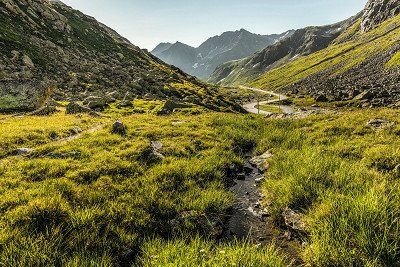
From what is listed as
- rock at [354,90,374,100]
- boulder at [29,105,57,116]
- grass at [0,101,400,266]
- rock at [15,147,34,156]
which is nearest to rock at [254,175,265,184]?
grass at [0,101,400,266]

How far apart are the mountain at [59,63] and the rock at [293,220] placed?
30.2 meters

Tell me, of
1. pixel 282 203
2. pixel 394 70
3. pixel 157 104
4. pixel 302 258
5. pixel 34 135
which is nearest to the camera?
pixel 302 258

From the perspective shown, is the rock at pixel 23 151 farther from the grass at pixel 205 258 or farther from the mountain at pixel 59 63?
the mountain at pixel 59 63

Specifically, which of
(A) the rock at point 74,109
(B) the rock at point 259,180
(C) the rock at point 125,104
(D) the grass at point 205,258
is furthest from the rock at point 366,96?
(D) the grass at point 205,258

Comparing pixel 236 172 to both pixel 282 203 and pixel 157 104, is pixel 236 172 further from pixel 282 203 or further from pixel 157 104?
pixel 157 104

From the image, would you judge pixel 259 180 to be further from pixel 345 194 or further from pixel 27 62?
pixel 27 62

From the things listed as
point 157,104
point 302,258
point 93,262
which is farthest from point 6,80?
point 302,258

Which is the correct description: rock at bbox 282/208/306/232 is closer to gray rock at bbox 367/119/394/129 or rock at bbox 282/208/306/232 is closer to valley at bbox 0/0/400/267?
valley at bbox 0/0/400/267

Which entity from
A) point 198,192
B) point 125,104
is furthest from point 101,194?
point 125,104

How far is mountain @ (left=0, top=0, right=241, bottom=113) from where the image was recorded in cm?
3916

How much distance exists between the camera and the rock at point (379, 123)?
22.5 meters

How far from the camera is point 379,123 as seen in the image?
77.4 ft

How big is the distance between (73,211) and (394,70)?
116 m

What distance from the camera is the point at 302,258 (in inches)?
363
